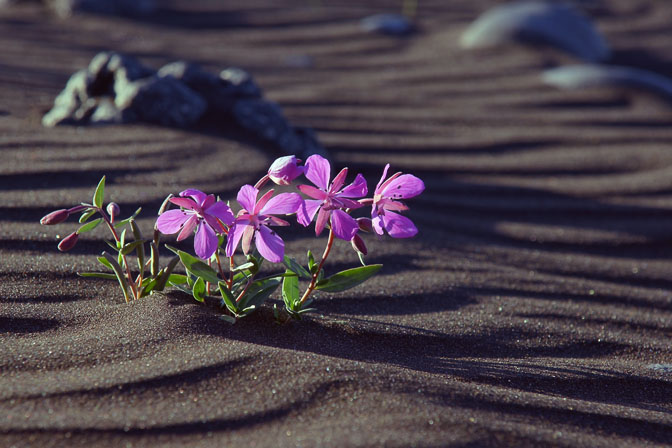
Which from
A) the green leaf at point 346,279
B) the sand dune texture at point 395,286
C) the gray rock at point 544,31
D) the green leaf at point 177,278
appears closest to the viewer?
the sand dune texture at point 395,286

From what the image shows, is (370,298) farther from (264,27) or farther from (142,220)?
(264,27)

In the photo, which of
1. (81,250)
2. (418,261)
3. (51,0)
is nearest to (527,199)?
(418,261)

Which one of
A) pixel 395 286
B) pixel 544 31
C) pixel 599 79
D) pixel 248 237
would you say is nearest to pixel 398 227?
pixel 248 237

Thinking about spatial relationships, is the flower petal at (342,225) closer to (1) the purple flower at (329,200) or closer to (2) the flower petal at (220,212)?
(1) the purple flower at (329,200)

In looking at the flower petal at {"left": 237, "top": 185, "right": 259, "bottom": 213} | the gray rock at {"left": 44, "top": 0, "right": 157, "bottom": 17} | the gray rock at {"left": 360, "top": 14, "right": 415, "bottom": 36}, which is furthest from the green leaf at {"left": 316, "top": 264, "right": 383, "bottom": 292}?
the gray rock at {"left": 44, "top": 0, "right": 157, "bottom": 17}

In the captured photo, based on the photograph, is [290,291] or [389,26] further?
[389,26]

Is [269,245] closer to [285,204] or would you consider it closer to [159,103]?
[285,204]

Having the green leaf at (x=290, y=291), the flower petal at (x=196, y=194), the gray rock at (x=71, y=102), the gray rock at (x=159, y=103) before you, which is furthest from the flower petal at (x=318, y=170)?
the gray rock at (x=71, y=102)

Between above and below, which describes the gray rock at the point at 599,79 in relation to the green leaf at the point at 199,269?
above
